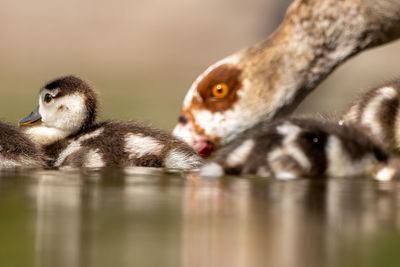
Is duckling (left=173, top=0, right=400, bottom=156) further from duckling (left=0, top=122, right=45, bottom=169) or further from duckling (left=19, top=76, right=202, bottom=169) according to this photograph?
duckling (left=0, top=122, right=45, bottom=169)

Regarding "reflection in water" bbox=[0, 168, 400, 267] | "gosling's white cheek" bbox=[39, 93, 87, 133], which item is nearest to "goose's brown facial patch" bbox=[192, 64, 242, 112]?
"gosling's white cheek" bbox=[39, 93, 87, 133]

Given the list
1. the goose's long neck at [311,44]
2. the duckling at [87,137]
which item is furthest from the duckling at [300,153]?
the goose's long neck at [311,44]

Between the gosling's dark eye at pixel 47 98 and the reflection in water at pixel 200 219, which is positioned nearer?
the reflection in water at pixel 200 219

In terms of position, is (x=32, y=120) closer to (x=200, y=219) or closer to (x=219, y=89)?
(x=219, y=89)

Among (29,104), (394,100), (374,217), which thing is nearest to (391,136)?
(394,100)

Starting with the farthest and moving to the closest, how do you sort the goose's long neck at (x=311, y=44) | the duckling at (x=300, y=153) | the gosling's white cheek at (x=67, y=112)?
the goose's long neck at (x=311, y=44)
the gosling's white cheek at (x=67, y=112)
the duckling at (x=300, y=153)

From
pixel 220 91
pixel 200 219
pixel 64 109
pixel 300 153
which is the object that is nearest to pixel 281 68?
pixel 220 91

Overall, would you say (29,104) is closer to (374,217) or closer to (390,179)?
(390,179)

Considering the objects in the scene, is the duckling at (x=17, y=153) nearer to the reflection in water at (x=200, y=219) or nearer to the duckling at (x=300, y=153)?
the reflection in water at (x=200, y=219)
